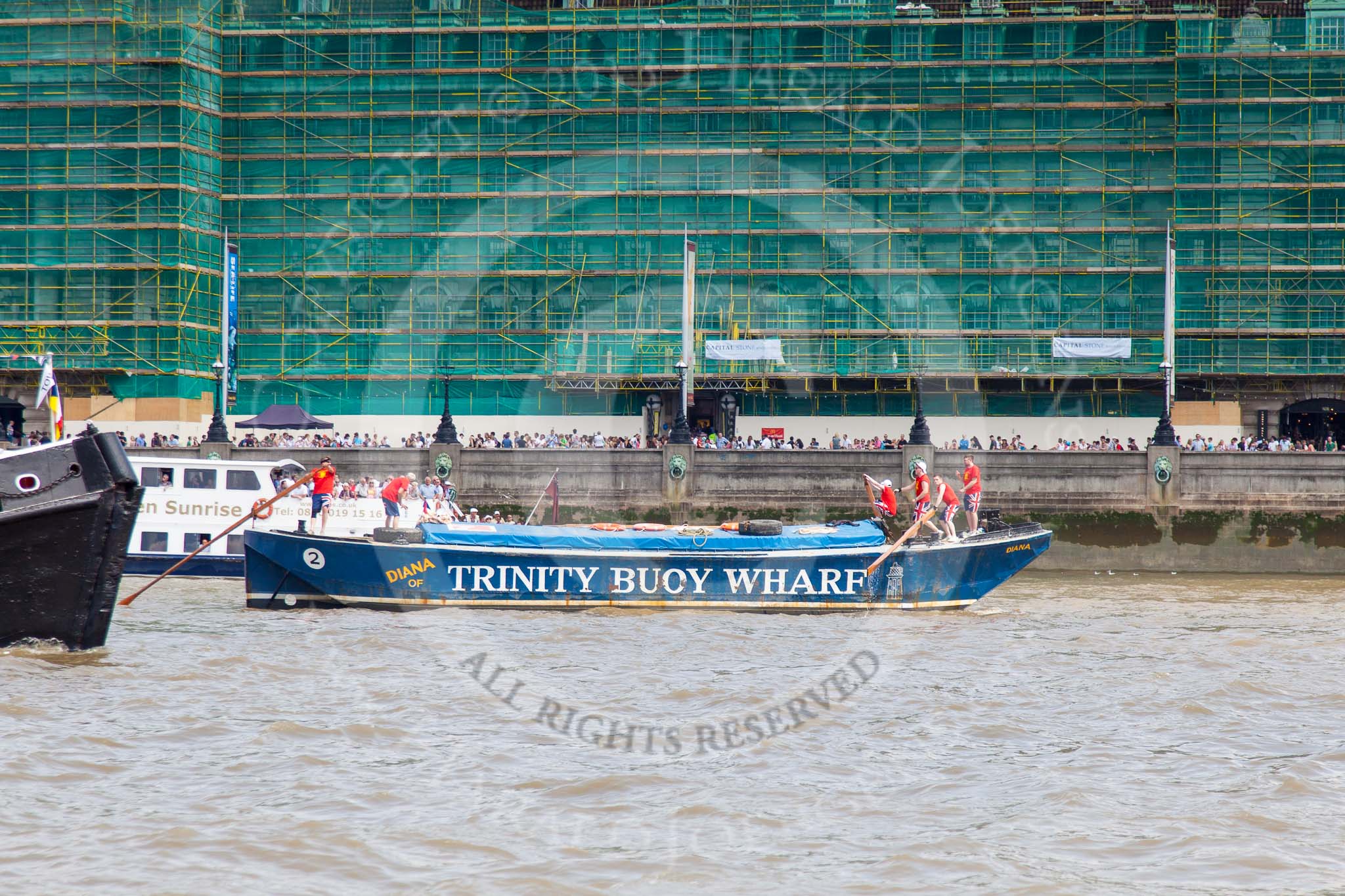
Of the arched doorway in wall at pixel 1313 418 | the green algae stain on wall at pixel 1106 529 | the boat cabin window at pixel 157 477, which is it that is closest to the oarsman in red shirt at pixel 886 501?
the green algae stain on wall at pixel 1106 529

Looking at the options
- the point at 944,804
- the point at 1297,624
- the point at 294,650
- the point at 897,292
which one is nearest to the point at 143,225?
the point at 897,292

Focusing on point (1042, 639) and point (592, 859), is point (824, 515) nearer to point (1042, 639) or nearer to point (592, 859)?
point (1042, 639)

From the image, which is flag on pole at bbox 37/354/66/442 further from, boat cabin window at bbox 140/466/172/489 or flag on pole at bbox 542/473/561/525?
flag on pole at bbox 542/473/561/525

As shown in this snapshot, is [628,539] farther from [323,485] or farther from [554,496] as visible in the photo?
[554,496]

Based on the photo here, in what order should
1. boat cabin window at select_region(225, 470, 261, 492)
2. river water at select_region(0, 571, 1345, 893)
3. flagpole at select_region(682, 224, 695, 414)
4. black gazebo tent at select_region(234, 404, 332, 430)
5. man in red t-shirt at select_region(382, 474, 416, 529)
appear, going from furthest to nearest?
black gazebo tent at select_region(234, 404, 332, 430)
flagpole at select_region(682, 224, 695, 414)
boat cabin window at select_region(225, 470, 261, 492)
man in red t-shirt at select_region(382, 474, 416, 529)
river water at select_region(0, 571, 1345, 893)

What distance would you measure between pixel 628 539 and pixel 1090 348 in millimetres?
33714

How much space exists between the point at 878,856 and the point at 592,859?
2.04 m

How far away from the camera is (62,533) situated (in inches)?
675

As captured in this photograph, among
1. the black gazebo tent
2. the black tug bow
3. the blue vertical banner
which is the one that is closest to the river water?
the black tug bow

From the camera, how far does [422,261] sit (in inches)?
2238

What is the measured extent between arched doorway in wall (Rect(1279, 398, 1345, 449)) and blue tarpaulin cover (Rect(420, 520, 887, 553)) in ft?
113

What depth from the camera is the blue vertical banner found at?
54781 mm

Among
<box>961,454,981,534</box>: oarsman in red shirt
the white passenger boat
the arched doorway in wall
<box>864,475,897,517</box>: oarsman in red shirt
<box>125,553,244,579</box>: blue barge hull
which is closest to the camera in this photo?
<box>864,475,897,517</box>: oarsman in red shirt

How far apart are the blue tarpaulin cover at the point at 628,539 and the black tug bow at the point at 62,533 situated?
277 inches
